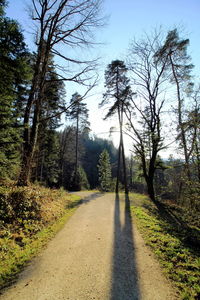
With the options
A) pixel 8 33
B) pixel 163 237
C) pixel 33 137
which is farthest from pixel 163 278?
pixel 8 33

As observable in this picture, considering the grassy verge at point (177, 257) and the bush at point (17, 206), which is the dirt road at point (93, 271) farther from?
the bush at point (17, 206)

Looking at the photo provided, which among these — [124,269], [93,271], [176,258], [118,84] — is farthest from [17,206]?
[118,84]

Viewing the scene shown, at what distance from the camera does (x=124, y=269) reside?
10.7 feet

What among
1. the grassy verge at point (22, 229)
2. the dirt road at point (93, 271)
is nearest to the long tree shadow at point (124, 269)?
the dirt road at point (93, 271)

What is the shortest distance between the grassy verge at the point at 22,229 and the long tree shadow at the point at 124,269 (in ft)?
6.61

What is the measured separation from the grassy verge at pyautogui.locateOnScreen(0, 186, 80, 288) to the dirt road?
0.27m

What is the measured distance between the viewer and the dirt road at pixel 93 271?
101 inches

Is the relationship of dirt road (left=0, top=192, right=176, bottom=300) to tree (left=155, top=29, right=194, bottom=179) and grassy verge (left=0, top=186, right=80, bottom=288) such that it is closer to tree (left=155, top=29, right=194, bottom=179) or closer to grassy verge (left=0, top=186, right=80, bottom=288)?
grassy verge (left=0, top=186, right=80, bottom=288)

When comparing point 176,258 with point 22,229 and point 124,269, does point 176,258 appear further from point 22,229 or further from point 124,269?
point 22,229

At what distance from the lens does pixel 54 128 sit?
19.5m

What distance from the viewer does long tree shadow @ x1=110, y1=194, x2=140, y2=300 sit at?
8.49 ft

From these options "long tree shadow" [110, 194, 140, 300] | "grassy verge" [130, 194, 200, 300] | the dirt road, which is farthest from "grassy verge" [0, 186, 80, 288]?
"grassy verge" [130, 194, 200, 300]

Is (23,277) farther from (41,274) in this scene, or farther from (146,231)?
(146,231)

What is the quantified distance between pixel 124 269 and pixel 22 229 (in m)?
3.29
